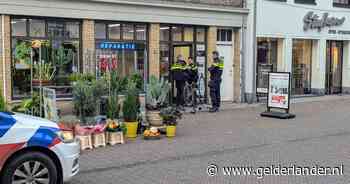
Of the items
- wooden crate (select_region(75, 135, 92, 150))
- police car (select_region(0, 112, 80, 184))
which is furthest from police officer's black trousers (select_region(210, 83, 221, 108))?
police car (select_region(0, 112, 80, 184))

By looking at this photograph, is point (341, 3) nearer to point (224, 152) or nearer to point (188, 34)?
point (188, 34)

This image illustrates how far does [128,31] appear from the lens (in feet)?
52.6

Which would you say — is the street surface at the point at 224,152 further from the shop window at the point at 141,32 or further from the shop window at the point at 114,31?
the shop window at the point at 114,31

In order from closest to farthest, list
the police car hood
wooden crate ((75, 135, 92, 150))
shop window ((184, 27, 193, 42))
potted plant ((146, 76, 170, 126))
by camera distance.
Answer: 1. the police car hood
2. wooden crate ((75, 135, 92, 150))
3. potted plant ((146, 76, 170, 126))
4. shop window ((184, 27, 193, 42))

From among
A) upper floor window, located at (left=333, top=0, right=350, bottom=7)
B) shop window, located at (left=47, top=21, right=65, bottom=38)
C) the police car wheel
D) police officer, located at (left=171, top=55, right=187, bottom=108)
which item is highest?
upper floor window, located at (left=333, top=0, right=350, bottom=7)

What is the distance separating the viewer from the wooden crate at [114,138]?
414 inches

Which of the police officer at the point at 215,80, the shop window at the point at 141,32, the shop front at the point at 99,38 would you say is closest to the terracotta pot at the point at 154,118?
the shop front at the point at 99,38

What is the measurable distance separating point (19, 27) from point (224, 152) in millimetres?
7366

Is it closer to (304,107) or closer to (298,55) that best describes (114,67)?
(304,107)

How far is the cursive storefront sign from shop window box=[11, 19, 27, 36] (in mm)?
12327

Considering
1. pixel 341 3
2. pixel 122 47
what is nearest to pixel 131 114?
pixel 122 47

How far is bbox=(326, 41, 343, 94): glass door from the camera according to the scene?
22.9m

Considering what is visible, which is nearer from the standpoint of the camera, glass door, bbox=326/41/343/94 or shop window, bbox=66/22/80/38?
shop window, bbox=66/22/80/38

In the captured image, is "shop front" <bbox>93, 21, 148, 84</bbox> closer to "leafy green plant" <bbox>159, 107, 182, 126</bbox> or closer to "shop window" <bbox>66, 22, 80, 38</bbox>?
"shop window" <bbox>66, 22, 80, 38</bbox>
